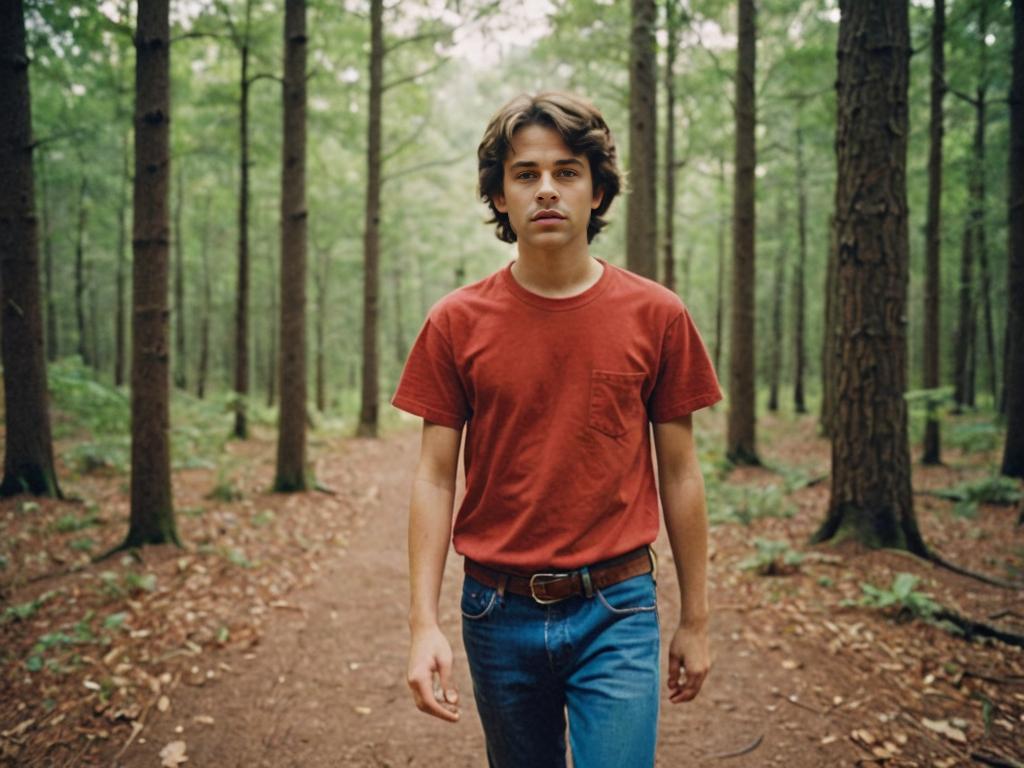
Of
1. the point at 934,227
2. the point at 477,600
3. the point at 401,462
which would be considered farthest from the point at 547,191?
the point at 401,462

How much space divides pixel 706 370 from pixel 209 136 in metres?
17.4

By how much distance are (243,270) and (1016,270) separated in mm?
12879

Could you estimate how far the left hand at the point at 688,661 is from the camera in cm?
196

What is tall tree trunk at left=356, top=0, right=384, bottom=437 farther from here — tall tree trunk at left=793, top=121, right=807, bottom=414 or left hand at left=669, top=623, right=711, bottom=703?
left hand at left=669, top=623, right=711, bottom=703

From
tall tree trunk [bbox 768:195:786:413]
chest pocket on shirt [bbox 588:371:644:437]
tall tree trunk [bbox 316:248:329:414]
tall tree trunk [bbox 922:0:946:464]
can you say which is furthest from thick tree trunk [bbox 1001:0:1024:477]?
tall tree trunk [bbox 316:248:329:414]

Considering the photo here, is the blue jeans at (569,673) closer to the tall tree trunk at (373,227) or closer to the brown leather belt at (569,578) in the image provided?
the brown leather belt at (569,578)

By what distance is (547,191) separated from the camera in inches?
76.5

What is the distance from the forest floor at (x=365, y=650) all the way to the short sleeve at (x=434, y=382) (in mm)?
2652

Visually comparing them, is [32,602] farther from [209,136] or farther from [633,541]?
[209,136]

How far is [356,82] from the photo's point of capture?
1433 centimetres

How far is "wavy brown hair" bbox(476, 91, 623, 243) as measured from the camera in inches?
78.5

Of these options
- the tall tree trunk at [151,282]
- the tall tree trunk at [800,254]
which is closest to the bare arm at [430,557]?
the tall tree trunk at [151,282]

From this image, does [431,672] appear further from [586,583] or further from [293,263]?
[293,263]

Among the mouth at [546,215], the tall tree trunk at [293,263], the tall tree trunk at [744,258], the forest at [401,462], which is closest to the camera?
the mouth at [546,215]
